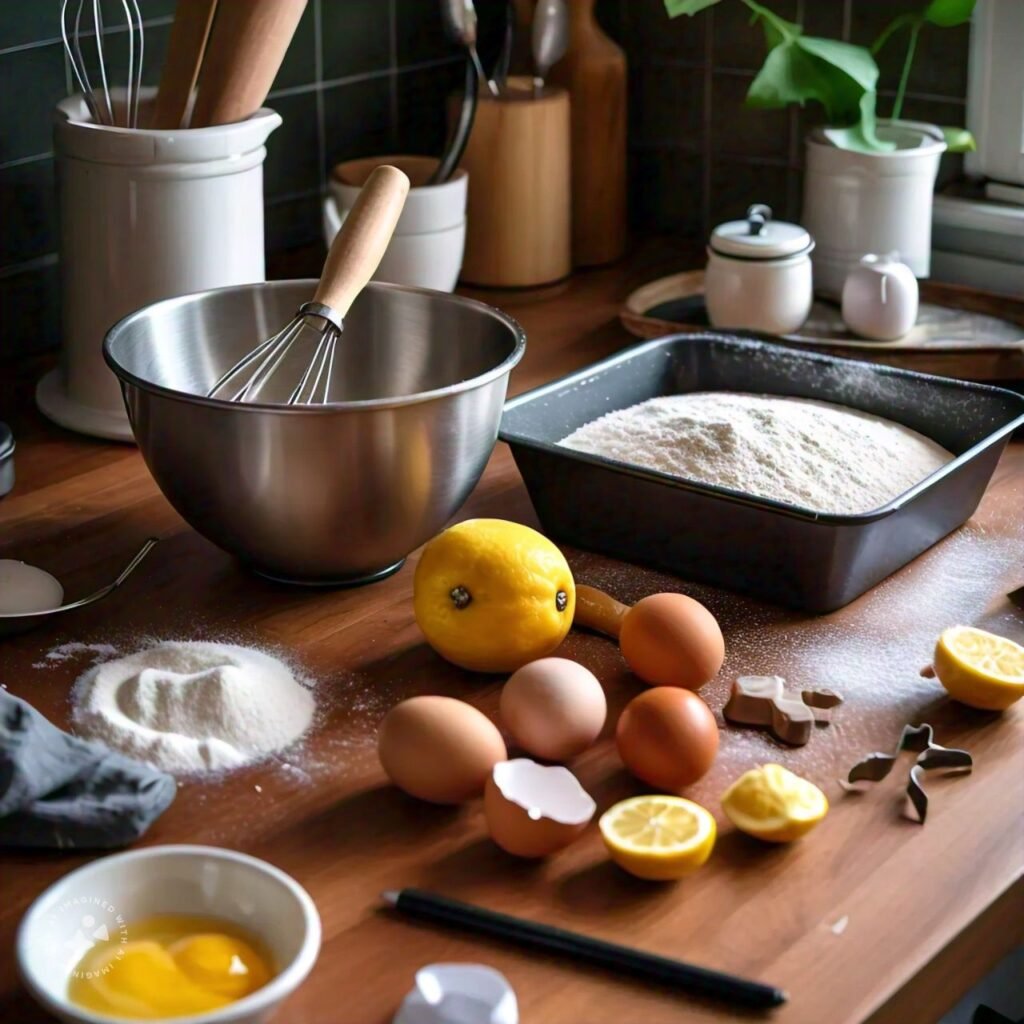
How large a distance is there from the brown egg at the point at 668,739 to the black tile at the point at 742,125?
987mm

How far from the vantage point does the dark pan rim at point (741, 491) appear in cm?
85

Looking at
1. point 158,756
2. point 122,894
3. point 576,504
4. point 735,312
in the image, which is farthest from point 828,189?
point 122,894

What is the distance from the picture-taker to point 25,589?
→ 88cm

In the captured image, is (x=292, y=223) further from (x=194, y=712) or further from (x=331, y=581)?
(x=194, y=712)

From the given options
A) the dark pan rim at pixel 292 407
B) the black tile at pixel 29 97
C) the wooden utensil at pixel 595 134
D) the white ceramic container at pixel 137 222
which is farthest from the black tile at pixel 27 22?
the wooden utensil at pixel 595 134

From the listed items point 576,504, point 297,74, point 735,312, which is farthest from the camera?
point 297,74

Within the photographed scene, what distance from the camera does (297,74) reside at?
4.81 feet

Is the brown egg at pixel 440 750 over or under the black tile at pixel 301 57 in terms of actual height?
under

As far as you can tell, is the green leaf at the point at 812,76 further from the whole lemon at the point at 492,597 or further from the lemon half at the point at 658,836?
the lemon half at the point at 658,836

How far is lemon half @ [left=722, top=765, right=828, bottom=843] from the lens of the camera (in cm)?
68

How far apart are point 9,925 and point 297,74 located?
1.01m

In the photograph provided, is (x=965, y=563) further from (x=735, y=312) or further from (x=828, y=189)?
(x=828, y=189)

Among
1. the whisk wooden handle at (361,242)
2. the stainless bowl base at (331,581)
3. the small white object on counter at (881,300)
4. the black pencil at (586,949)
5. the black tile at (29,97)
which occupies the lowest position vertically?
the black pencil at (586,949)

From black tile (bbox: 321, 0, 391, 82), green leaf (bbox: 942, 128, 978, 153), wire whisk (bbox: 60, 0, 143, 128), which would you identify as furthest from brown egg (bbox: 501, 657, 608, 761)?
black tile (bbox: 321, 0, 391, 82)
